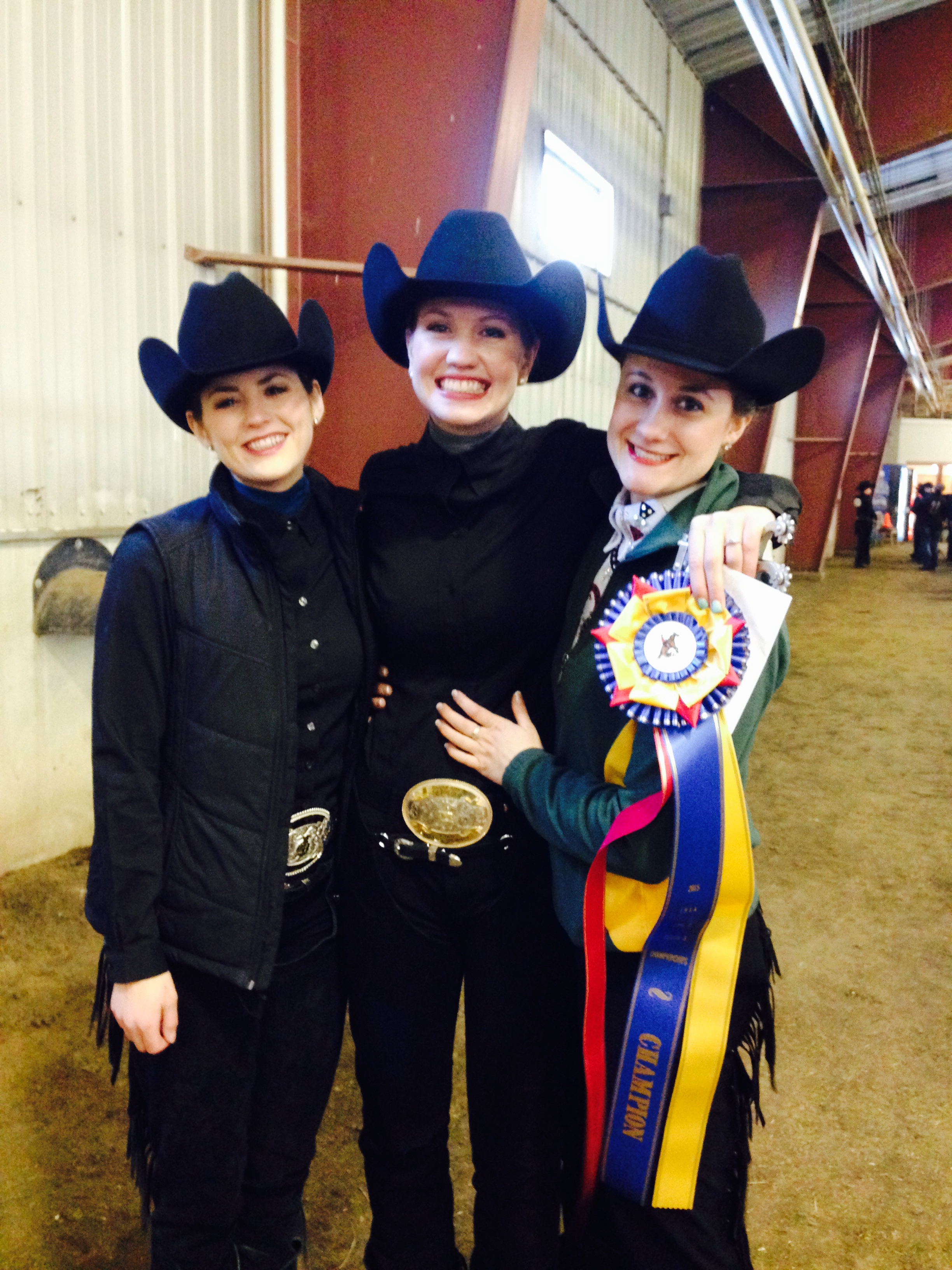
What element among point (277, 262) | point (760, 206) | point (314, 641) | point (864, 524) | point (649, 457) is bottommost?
point (314, 641)

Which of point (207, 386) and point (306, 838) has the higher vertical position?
point (207, 386)

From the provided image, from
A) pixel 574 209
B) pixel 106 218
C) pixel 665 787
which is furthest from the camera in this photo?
pixel 574 209

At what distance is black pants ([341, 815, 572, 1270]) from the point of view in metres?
1.32

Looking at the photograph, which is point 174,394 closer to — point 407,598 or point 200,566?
point 200,566

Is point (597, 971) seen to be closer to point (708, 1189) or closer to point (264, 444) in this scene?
point (708, 1189)

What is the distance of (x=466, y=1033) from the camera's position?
4.33 feet

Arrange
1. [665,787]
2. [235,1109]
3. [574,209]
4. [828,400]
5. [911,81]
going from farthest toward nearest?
1. [828,400]
2. [911,81]
3. [574,209]
4. [235,1109]
5. [665,787]

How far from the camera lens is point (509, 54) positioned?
3.02 metres

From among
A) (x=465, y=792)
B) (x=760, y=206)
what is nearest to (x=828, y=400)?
(x=760, y=206)

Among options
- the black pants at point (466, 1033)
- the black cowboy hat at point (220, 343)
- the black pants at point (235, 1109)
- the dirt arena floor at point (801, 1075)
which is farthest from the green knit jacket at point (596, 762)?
the dirt arena floor at point (801, 1075)

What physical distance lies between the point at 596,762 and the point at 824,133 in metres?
9.59

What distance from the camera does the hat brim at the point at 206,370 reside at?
124cm

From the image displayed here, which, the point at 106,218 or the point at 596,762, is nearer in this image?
the point at 596,762

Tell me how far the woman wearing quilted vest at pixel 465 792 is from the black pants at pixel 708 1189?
154 millimetres
